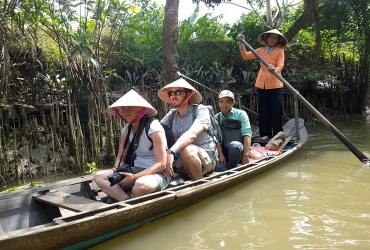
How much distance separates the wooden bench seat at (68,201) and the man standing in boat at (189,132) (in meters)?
0.83

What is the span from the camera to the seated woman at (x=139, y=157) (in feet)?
10.8

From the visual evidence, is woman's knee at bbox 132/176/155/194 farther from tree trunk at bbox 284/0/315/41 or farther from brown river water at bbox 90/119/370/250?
tree trunk at bbox 284/0/315/41

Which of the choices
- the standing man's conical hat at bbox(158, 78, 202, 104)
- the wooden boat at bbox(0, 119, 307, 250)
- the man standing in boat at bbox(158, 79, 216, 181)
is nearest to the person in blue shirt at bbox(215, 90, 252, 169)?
the wooden boat at bbox(0, 119, 307, 250)

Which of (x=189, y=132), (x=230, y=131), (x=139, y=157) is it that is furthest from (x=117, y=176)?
Answer: (x=230, y=131)

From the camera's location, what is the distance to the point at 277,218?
128 inches

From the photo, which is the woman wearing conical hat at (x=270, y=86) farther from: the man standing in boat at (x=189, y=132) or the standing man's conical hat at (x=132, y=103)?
the standing man's conical hat at (x=132, y=103)

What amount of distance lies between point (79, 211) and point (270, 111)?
14.8ft

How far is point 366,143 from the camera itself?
724cm

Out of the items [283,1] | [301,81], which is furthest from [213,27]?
[301,81]

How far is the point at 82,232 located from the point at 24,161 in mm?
3673

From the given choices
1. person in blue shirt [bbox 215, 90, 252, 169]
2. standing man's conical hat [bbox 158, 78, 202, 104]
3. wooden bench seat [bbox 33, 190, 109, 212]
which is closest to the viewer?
wooden bench seat [bbox 33, 190, 109, 212]

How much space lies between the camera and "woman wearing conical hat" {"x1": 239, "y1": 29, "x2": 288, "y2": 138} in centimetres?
635

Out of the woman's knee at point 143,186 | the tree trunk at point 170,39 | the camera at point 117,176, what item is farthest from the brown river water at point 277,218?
the tree trunk at point 170,39

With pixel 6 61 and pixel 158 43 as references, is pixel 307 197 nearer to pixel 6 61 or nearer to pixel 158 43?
pixel 6 61
